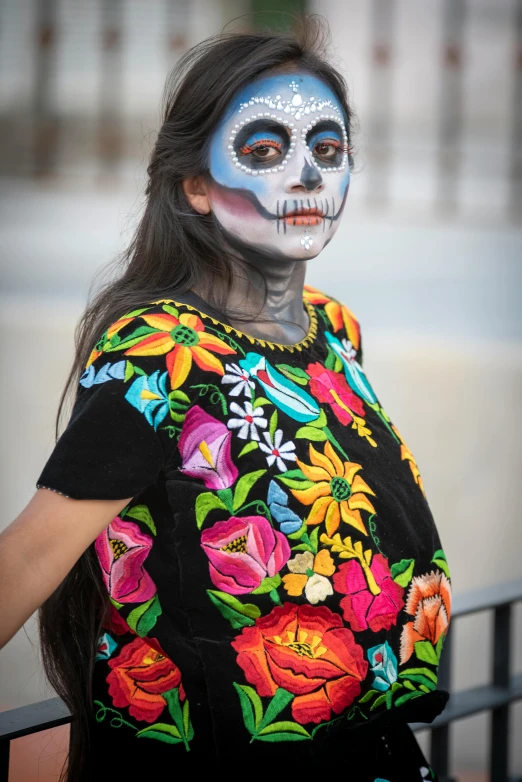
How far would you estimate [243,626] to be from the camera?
1116mm

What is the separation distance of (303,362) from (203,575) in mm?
330

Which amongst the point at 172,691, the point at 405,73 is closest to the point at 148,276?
the point at 172,691

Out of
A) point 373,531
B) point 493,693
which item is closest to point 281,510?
point 373,531

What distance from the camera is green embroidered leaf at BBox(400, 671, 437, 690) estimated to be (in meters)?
1.21

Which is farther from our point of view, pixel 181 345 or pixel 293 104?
pixel 293 104

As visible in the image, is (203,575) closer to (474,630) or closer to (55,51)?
(474,630)

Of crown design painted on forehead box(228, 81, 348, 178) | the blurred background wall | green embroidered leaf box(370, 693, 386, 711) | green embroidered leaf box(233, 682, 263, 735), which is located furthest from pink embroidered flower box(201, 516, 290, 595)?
the blurred background wall

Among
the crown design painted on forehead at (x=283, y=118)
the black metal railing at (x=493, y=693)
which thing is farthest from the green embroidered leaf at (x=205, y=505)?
the black metal railing at (x=493, y=693)

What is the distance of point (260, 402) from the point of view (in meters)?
1.16

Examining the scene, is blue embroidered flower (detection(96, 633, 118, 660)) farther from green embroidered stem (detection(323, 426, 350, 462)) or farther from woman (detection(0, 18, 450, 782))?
green embroidered stem (detection(323, 426, 350, 462))

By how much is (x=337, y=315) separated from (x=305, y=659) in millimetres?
605

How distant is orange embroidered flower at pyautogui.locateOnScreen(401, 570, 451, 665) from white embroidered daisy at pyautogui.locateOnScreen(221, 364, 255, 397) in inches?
12.7

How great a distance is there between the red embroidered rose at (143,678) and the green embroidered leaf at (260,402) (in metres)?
0.30

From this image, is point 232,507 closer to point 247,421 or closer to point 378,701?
point 247,421
